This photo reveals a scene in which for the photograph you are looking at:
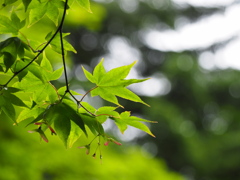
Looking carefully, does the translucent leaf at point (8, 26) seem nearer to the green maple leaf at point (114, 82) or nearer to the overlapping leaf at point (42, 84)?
the overlapping leaf at point (42, 84)

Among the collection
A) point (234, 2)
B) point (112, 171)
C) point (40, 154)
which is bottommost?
point (112, 171)

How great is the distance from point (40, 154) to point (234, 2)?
11.7 meters

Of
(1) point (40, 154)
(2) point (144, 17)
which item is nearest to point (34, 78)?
(1) point (40, 154)

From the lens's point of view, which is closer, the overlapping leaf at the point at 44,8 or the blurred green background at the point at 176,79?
the overlapping leaf at the point at 44,8

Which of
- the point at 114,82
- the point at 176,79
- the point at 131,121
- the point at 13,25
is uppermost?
the point at 13,25

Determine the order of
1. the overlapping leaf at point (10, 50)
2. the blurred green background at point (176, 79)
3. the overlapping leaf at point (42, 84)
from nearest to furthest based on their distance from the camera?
1. the overlapping leaf at point (10, 50)
2. the overlapping leaf at point (42, 84)
3. the blurred green background at point (176, 79)

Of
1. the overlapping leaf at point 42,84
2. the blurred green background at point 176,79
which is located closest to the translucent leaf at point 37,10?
the overlapping leaf at point 42,84

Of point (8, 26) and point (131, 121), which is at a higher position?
point (8, 26)

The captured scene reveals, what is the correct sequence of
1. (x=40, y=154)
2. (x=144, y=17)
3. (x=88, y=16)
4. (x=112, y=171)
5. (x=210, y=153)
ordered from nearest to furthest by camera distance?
(x=40, y=154) < (x=112, y=171) < (x=88, y=16) < (x=210, y=153) < (x=144, y=17)

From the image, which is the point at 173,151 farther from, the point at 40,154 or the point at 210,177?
the point at 40,154

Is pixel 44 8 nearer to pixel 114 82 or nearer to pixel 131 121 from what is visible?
pixel 114 82

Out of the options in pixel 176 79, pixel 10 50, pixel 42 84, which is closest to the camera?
pixel 10 50

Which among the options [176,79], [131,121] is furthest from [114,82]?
[176,79]

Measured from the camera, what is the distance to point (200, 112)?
12.4 meters
